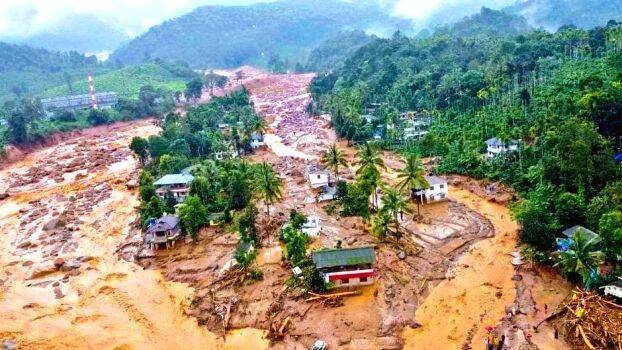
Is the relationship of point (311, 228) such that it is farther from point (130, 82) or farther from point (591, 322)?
point (130, 82)

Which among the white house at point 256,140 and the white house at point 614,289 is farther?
the white house at point 256,140

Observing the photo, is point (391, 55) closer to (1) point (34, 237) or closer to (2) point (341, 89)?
(2) point (341, 89)

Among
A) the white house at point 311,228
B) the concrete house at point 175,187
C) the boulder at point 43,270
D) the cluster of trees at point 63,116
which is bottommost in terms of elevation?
the boulder at point 43,270

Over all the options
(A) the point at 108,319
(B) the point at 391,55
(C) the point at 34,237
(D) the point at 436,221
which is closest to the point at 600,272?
(D) the point at 436,221

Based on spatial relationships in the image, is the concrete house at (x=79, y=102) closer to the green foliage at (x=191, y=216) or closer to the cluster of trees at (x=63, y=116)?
the cluster of trees at (x=63, y=116)

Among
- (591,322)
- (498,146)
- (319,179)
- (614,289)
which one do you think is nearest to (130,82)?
(319,179)

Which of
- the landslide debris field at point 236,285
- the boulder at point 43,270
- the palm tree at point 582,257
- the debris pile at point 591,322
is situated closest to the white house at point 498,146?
the landslide debris field at point 236,285
